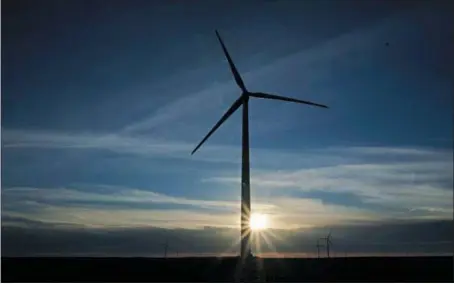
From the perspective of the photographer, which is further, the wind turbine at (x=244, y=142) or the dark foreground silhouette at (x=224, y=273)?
the dark foreground silhouette at (x=224, y=273)

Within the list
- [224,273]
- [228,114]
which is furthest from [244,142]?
[224,273]

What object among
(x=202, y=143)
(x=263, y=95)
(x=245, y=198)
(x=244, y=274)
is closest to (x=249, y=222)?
(x=245, y=198)

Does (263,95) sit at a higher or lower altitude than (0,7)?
higher

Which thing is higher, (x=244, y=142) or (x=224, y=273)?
(x=244, y=142)

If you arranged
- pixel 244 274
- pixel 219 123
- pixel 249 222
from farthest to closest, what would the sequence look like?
pixel 219 123, pixel 244 274, pixel 249 222

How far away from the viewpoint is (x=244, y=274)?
11938mm

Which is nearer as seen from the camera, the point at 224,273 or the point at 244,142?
the point at 244,142

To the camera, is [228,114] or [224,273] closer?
[228,114]

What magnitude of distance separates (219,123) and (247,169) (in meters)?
1.80

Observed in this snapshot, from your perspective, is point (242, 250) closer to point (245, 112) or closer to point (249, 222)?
point (249, 222)

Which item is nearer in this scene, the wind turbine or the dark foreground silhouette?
the wind turbine

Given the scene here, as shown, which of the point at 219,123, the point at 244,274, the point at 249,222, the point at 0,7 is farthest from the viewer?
the point at 219,123

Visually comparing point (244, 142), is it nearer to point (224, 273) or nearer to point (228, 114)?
point (228, 114)

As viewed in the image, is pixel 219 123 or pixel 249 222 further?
pixel 219 123
